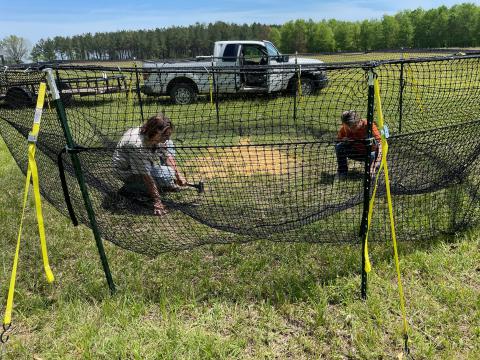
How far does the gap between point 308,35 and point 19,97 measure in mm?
67840

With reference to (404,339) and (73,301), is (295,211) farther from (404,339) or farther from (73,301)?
(73,301)

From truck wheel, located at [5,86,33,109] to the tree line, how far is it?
54312 mm

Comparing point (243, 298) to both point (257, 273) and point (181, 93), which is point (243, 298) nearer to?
point (257, 273)

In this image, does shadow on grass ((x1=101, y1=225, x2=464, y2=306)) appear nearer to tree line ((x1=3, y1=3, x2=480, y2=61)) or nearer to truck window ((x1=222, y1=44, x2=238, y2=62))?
truck window ((x1=222, y1=44, x2=238, y2=62))

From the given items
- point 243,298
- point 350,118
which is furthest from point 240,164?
point 243,298

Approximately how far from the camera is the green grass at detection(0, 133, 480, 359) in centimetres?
232

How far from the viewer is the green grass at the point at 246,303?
2320mm

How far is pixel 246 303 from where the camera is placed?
2.70m

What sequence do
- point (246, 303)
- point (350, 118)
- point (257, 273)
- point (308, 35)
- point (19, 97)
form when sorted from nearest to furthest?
point (246, 303)
point (257, 273)
point (19, 97)
point (350, 118)
point (308, 35)

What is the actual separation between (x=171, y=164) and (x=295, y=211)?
5.14 feet

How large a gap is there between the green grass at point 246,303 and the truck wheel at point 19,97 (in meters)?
1.16

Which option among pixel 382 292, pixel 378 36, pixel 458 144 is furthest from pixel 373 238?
pixel 378 36

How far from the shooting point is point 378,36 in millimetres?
58406

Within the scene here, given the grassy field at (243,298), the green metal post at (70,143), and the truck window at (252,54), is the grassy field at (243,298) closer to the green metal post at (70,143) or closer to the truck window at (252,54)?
the green metal post at (70,143)
